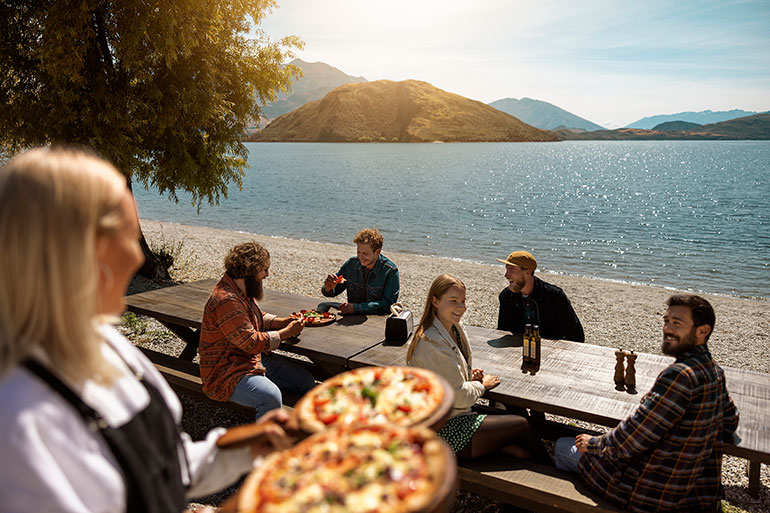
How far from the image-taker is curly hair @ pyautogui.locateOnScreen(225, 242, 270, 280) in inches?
188

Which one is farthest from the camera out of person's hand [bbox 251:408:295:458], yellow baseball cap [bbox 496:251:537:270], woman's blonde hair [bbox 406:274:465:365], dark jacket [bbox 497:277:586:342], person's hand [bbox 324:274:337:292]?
person's hand [bbox 324:274:337:292]

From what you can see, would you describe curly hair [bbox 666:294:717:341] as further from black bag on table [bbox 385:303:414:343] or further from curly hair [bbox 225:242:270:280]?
curly hair [bbox 225:242:270:280]

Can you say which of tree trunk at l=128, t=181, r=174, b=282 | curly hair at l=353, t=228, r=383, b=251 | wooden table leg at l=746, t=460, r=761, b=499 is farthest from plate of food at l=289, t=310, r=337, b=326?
tree trunk at l=128, t=181, r=174, b=282

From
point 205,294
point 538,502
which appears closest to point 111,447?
point 538,502

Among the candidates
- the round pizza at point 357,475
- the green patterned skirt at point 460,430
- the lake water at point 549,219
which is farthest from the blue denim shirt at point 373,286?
the lake water at point 549,219

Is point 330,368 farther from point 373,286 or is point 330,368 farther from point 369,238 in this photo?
point 369,238

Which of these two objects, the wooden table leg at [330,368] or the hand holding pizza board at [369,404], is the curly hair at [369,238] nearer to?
the wooden table leg at [330,368]

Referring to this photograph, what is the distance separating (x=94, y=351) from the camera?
1497 millimetres

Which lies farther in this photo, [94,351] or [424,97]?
[424,97]

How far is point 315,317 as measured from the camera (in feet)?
19.8

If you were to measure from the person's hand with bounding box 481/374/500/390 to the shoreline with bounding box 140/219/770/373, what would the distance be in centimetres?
660

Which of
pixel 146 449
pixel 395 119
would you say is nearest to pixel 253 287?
pixel 146 449

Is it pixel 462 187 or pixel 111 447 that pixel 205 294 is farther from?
pixel 462 187

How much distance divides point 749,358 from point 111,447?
1149 cm
